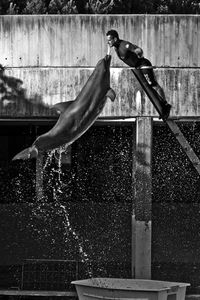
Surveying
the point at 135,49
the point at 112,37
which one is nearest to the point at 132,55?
the point at 135,49

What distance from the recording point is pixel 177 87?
53.6 ft

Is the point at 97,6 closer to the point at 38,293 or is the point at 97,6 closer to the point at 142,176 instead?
the point at 142,176

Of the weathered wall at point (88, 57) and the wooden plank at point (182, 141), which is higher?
the weathered wall at point (88, 57)

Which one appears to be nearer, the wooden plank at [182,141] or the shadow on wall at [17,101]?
the wooden plank at [182,141]

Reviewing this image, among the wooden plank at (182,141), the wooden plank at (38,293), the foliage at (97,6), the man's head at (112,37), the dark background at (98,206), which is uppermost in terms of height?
the foliage at (97,6)

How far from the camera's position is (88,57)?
16.3 m

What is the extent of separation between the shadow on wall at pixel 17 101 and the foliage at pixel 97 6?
13704 millimetres

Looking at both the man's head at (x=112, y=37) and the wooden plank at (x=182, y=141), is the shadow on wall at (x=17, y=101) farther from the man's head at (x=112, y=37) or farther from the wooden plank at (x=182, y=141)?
the man's head at (x=112, y=37)

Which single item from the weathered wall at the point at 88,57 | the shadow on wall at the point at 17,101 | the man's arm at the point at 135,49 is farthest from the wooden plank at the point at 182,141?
the man's arm at the point at 135,49

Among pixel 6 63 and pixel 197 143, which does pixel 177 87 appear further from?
pixel 197 143

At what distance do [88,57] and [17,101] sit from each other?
4.84 ft

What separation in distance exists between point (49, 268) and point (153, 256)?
289cm

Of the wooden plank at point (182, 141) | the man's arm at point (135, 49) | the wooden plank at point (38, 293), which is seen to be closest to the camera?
the man's arm at point (135, 49)

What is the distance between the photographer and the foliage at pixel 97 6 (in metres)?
30.8
